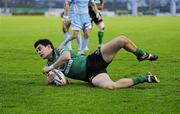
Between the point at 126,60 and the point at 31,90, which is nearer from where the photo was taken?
the point at 31,90

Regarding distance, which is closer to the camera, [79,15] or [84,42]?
[79,15]

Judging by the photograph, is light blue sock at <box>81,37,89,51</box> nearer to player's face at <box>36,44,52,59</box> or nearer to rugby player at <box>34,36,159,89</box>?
rugby player at <box>34,36,159,89</box>

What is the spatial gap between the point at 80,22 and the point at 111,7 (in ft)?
286

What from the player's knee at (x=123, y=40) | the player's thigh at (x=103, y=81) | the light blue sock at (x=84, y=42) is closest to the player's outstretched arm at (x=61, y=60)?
the player's thigh at (x=103, y=81)

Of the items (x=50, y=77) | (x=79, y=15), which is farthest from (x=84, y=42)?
(x=50, y=77)

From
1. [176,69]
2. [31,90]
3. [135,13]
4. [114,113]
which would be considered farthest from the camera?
[135,13]

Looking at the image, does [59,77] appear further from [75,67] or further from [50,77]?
[75,67]

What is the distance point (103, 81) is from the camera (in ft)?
27.7

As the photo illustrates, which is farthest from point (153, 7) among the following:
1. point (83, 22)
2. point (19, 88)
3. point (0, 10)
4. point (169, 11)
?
point (19, 88)

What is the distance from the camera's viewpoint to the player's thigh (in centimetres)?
835

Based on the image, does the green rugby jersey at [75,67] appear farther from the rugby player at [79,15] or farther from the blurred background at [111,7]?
the blurred background at [111,7]

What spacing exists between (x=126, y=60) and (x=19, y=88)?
18.3 ft

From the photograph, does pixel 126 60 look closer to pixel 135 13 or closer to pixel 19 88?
pixel 19 88

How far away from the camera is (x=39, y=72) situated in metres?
11.0
